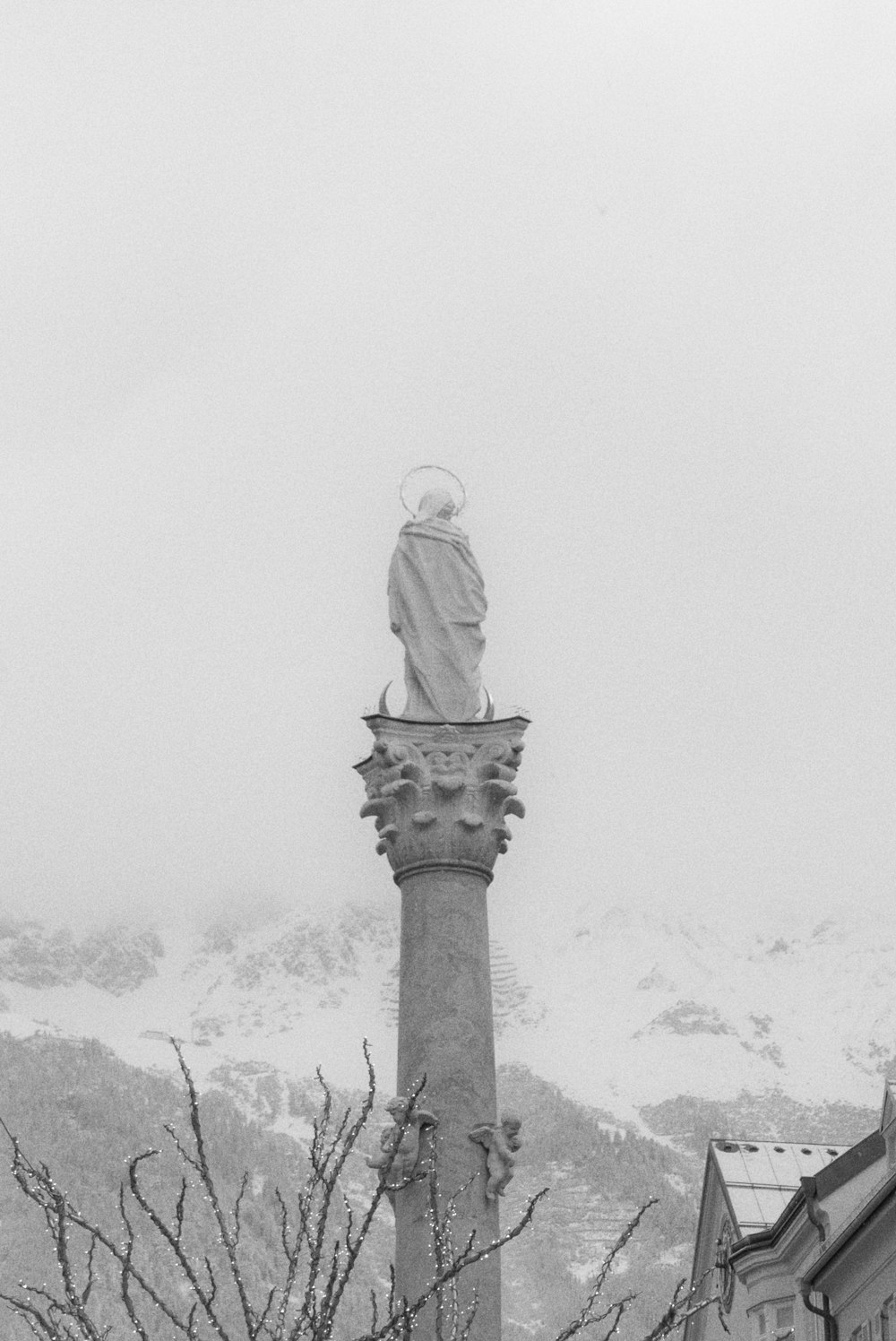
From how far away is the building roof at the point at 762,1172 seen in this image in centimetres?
3941

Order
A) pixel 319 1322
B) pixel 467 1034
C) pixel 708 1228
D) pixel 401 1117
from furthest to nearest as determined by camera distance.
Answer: pixel 708 1228 < pixel 467 1034 < pixel 401 1117 < pixel 319 1322

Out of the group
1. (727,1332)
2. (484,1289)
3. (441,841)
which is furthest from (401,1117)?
(727,1332)

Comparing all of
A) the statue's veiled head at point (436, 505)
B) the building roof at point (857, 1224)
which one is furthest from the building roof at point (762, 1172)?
the statue's veiled head at point (436, 505)

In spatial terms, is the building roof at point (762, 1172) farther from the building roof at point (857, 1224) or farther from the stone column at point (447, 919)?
the stone column at point (447, 919)

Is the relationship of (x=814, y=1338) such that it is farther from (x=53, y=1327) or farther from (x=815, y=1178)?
(x=53, y=1327)

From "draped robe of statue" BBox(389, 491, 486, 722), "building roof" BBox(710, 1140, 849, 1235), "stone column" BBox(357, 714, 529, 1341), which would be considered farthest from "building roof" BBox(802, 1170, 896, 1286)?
"stone column" BBox(357, 714, 529, 1341)

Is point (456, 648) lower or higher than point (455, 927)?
higher

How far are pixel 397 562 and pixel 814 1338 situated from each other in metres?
18.6

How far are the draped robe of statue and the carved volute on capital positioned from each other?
0.31 meters

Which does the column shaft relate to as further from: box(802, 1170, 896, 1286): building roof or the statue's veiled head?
box(802, 1170, 896, 1286): building roof

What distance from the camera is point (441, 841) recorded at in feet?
58.3

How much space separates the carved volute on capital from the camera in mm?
17797

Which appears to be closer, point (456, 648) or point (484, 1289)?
point (484, 1289)

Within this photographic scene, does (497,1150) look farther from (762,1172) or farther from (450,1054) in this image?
(762,1172)
